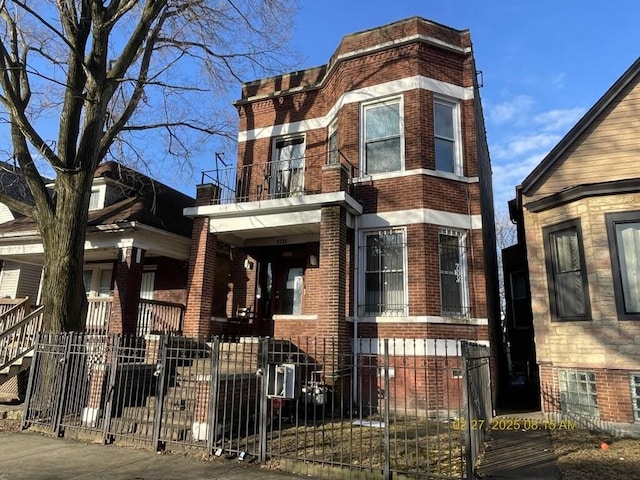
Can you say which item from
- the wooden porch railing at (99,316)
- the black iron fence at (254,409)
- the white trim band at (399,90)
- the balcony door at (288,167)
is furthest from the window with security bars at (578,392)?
the wooden porch railing at (99,316)

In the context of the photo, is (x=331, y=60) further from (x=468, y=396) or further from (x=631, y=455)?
(x=631, y=455)

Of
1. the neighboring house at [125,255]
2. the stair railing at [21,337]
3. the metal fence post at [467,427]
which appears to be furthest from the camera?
the neighboring house at [125,255]

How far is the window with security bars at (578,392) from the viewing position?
28.3 feet

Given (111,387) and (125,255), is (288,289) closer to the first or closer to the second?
(125,255)

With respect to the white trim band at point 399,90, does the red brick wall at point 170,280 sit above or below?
below

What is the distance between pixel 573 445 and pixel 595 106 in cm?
715

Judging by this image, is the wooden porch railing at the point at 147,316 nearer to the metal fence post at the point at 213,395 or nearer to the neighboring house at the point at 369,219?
the neighboring house at the point at 369,219

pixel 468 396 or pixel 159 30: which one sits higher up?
pixel 159 30

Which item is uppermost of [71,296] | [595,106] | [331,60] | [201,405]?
[331,60]

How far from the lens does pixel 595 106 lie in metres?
9.98

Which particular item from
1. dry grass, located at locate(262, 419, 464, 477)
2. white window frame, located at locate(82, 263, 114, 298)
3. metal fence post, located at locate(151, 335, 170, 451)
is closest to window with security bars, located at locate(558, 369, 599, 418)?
dry grass, located at locate(262, 419, 464, 477)

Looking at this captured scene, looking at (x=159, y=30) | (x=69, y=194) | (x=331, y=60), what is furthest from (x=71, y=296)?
(x=331, y=60)

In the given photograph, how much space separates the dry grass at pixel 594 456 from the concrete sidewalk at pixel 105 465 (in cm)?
371

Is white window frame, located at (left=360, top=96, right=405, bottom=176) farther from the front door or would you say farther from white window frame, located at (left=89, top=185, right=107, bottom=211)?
white window frame, located at (left=89, top=185, right=107, bottom=211)
